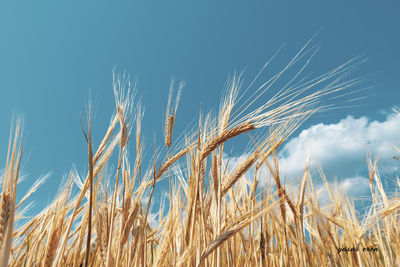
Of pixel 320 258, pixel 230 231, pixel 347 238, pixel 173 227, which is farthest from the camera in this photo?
pixel 347 238

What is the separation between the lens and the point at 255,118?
1.38 meters

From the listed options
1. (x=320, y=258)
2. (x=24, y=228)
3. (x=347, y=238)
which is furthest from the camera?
(x=347, y=238)

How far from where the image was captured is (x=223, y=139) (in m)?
1.35

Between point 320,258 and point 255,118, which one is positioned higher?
point 255,118

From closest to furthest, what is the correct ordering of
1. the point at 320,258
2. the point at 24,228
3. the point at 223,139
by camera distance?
the point at 223,139 → the point at 24,228 → the point at 320,258

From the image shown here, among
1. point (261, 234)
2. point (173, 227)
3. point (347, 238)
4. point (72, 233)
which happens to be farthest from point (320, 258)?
point (72, 233)

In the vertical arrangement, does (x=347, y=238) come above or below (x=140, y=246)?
above

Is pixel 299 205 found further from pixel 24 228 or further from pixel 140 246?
pixel 24 228

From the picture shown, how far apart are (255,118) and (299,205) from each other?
0.81m

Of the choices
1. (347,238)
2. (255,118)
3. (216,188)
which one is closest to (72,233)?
(216,188)

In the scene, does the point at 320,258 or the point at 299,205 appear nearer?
the point at 299,205

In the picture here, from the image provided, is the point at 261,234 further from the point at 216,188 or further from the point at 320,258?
the point at 320,258

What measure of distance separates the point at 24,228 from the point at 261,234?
1523 mm

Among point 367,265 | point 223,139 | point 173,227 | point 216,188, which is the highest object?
point 223,139
